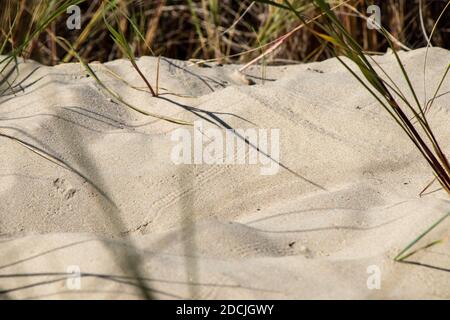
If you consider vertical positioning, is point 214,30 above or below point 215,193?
above

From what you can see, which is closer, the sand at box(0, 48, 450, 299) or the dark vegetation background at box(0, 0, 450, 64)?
the sand at box(0, 48, 450, 299)

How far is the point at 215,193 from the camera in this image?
6.06 feet

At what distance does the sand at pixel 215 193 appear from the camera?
1.36 m

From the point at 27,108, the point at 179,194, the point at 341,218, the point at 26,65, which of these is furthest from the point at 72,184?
the point at 26,65

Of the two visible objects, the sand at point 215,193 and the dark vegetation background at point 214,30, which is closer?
the sand at point 215,193

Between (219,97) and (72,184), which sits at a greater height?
(219,97)

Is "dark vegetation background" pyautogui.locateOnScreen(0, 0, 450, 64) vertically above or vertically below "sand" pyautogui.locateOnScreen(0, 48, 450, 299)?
above

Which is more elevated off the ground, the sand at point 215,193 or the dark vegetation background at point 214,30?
the dark vegetation background at point 214,30

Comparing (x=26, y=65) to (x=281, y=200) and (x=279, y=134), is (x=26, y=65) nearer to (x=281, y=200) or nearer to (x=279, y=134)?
(x=279, y=134)

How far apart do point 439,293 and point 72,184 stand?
93 cm

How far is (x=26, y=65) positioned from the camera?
2578 mm

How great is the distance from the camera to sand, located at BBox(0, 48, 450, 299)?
53.5 inches

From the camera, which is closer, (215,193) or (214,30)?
(215,193)
